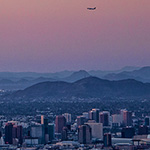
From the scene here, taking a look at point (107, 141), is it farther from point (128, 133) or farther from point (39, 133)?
point (128, 133)

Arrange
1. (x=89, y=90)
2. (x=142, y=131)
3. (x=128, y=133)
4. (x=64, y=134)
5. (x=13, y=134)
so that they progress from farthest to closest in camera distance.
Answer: (x=89, y=90) < (x=142, y=131) < (x=128, y=133) < (x=64, y=134) < (x=13, y=134)

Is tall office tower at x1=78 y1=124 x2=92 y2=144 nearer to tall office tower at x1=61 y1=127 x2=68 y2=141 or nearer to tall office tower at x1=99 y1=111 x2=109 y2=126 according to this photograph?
tall office tower at x1=61 y1=127 x2=68 y2=141

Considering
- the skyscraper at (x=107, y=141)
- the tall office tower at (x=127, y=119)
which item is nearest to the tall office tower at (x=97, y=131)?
the skyscraper at (x=107, y=141)

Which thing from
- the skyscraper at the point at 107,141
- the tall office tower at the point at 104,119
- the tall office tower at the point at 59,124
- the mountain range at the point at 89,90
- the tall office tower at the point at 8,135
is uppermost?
the mountain range at the point at 89,90

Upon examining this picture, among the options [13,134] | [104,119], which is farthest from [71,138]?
[104,119]

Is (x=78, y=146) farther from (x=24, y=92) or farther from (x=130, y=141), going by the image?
(x=24, y=92)

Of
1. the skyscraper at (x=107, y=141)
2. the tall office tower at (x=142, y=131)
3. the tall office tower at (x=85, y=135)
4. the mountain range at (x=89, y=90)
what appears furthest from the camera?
the mountain range at (x=89, y=90)

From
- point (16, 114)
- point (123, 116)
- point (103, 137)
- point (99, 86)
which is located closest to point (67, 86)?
point (99, 86)

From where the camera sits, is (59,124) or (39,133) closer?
(39,133)

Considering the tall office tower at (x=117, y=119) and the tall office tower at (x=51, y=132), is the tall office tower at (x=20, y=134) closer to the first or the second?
the tall office tower at (x=51, y=132)
